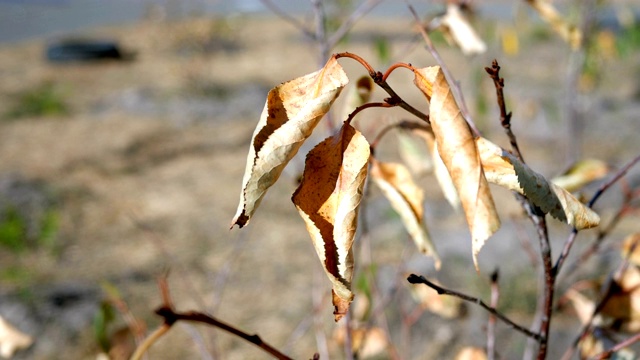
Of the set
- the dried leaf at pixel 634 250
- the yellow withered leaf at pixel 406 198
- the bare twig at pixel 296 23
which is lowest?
the dried leaf at pixel 634 250

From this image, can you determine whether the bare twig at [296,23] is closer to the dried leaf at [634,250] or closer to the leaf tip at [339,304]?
the dried leaf at [634,250]

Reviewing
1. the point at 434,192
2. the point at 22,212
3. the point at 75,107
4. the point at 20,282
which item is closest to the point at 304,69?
the point at 75,107

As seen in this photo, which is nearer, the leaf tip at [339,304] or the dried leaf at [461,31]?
the leaf tip at [339,304]

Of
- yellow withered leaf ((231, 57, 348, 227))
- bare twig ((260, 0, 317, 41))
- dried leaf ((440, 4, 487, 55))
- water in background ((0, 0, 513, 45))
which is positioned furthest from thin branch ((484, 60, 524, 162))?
water in background ((0, 0, 513, 45))

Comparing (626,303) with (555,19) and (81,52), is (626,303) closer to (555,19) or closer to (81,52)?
(555,19)

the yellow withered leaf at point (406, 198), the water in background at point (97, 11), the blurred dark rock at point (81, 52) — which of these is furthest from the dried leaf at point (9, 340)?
the water in background at point (97, 11)

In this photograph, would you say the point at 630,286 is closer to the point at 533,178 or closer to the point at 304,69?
the point at 533,178

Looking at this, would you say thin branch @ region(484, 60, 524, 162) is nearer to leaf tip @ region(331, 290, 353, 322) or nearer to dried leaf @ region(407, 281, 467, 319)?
leaf tip @ region(331, 290, 353, 322)

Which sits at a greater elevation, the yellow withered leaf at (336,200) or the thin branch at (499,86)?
the thin branch at (499,86)

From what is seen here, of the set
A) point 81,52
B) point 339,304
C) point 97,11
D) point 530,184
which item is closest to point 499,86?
point 530,184
